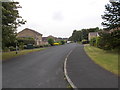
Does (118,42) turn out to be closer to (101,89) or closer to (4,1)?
(101,89)

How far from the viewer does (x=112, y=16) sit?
1720 centimetres

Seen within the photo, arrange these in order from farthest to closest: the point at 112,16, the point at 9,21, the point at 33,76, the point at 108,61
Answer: the point at 112,16 → the point at 9,21 → the point at 108,61 → the point at 33,76

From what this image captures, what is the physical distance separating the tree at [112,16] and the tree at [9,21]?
1193 cm

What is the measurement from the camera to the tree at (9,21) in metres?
12.5

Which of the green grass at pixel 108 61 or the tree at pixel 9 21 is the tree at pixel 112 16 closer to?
the green grass at pixel 108 61

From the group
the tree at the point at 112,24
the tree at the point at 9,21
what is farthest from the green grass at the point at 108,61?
the tree at the point at 9,21

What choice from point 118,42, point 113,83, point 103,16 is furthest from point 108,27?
point 113,83

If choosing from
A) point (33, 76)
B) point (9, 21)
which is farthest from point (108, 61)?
point (9, 21)

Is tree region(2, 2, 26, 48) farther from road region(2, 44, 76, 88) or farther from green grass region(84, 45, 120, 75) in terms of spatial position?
green grass region(84, 45, 120, 75)

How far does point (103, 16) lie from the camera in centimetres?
1777

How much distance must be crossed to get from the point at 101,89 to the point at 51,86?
2.14 m

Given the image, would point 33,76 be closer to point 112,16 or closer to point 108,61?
point 108,61

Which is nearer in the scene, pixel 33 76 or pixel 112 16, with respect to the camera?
pixel 33 76

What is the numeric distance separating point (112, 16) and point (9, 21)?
45.6 ft
